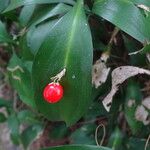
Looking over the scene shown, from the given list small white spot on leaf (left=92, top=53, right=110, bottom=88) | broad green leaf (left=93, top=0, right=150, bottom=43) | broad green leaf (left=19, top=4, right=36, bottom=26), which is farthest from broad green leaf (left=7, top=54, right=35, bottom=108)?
broad green leaf (left=93, top=0, right=150, bottom=43)

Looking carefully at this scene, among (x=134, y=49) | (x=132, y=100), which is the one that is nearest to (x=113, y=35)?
(x=134, y=49)

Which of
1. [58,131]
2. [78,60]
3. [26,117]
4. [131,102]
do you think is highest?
[78,60]

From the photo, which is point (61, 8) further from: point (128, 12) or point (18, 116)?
point (18, 116)

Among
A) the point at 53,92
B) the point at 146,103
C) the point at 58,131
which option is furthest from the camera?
the point at 58,131

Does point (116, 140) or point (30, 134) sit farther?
point (30, 134)

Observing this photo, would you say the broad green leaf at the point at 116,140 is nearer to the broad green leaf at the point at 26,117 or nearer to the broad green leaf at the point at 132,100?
the broad green leaf at the point at 132,100

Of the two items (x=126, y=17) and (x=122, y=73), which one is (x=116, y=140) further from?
(x=126, y=17)

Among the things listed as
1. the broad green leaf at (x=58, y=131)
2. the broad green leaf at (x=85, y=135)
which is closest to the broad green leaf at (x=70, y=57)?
the broad green leaf at (x=85, y=135)

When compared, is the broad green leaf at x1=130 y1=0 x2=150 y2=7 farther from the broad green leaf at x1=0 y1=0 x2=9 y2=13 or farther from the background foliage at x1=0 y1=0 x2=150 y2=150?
the broad green leaf at x1=0 y1=0 x2=9 y2=13
